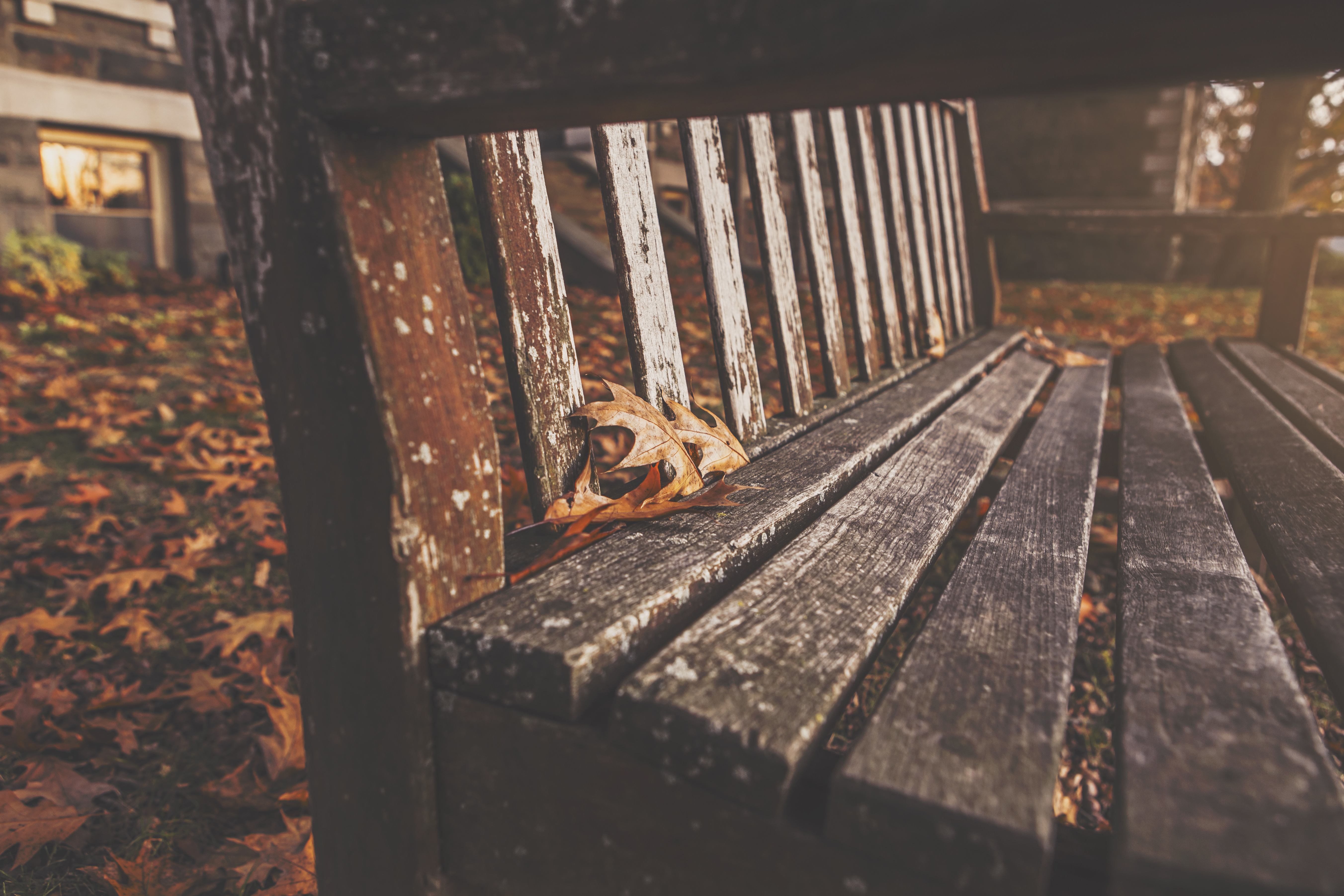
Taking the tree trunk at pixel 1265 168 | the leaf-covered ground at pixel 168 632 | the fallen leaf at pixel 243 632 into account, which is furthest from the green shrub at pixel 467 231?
the tree trunk at pixel 1265 168

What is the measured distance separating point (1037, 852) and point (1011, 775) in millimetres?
57

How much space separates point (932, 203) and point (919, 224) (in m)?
0.27

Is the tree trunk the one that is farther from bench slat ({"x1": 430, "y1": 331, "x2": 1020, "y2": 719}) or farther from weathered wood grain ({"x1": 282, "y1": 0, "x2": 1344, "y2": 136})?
weathered wood grain ({"x1": 282, "y1": 0, "x2": 1344, "y2": 136})

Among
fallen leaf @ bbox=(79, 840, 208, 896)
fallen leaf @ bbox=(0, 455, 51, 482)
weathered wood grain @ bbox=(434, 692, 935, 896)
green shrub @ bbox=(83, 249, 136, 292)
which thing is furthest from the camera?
green shrub @ bbox=(83, 249, 136, 292)

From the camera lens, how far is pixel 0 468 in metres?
2.29

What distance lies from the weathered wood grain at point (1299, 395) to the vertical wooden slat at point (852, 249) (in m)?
0.94

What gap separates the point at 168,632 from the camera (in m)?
1.72

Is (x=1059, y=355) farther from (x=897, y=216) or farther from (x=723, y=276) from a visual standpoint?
(x=723, y=276)

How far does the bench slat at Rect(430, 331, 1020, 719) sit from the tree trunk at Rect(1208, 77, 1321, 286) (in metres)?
11.1

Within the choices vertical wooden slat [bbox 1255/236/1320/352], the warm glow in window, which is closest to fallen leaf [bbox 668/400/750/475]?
vertical wooden slat [bbox 1255/236/1320/352]

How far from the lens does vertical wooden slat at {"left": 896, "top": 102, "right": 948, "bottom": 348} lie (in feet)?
8.05

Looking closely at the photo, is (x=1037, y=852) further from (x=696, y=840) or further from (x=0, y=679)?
(x=0, y=679)

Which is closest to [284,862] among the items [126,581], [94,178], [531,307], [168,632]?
[168,632]

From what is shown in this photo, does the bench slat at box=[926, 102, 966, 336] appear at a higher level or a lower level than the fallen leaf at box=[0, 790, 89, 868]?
higher
